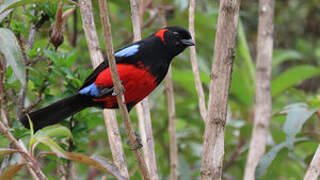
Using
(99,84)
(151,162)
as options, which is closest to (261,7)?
(99,84)

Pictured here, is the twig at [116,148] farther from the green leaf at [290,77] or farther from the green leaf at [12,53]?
the green leaf at [290,77]

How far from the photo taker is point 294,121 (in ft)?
9.21

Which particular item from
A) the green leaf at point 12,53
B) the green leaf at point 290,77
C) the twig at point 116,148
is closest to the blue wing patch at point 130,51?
the twig at point 116,148

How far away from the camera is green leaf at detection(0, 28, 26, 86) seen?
1764 mm

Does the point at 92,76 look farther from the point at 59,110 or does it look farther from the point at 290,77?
the point at 290,77

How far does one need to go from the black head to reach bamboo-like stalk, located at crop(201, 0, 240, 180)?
1283 mm

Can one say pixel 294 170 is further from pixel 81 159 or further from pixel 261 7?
pixel 81 159

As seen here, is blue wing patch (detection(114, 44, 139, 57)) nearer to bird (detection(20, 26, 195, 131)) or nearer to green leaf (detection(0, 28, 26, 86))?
bird (detection(20, 26, 195, 131))

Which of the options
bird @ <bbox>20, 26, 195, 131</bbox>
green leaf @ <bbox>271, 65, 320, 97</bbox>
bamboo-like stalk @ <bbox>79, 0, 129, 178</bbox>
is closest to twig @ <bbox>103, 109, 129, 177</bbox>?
bamboo-like stalk @ <bbox>79, 0, 129, 178</bbox>

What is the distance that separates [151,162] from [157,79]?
79cm

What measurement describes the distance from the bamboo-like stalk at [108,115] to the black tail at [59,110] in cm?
41

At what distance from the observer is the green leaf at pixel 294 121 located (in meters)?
2.76

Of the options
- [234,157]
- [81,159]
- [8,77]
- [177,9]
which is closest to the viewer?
[81,159]

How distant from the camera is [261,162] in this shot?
8.91 ft
